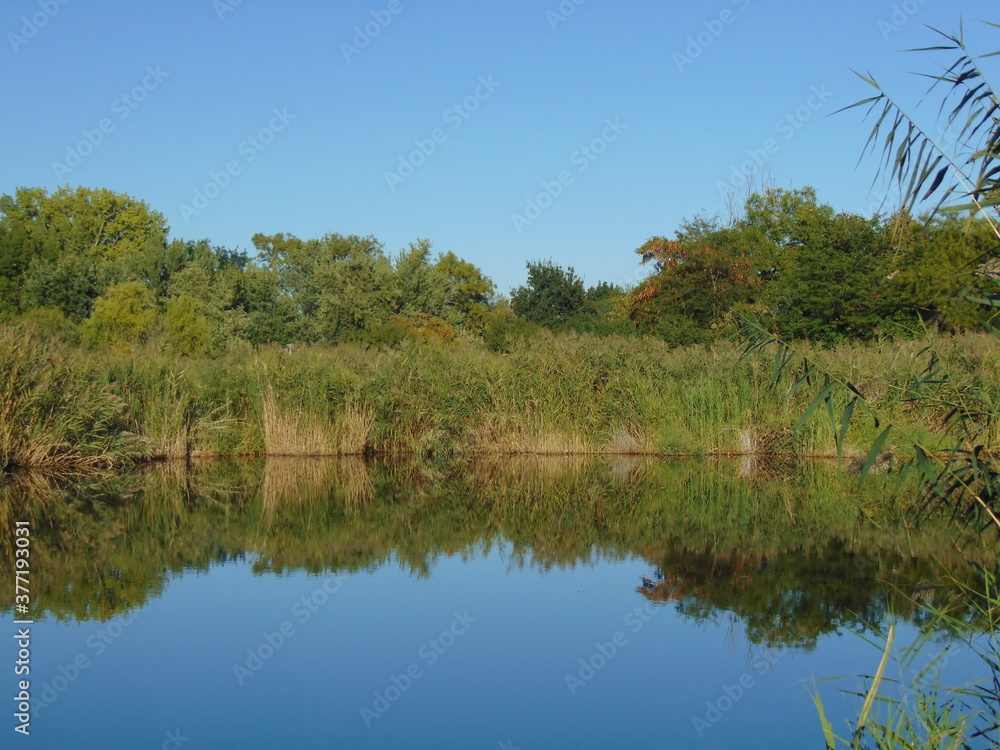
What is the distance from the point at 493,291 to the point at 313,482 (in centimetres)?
2603

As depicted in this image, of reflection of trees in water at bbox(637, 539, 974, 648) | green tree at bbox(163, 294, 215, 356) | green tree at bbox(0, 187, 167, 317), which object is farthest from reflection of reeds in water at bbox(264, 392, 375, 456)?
green tree at bbox(0, 187, 167, 317)

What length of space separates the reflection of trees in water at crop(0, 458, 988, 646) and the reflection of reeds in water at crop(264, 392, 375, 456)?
Result: 158 cm

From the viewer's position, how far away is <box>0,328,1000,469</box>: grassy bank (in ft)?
52.6

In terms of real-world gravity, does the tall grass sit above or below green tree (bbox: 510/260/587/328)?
below

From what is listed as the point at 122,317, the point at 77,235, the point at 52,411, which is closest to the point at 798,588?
the point at 52,411

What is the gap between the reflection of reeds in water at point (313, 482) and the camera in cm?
1249

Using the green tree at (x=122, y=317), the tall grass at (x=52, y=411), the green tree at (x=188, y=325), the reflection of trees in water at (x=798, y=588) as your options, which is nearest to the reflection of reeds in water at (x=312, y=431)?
the tall grass at (x=52, y=411)

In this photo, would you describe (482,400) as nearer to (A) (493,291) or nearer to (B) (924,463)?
(B) (924,463)

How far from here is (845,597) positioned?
24.7 ft

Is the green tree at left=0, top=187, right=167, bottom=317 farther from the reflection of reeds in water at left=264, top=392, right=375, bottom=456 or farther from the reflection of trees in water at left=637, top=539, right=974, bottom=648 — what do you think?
the reflection of trees in water at left=637, top=539, right=974, bottom=648

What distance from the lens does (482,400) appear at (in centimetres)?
1741

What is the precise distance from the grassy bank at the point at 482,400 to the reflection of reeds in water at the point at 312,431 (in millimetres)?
24

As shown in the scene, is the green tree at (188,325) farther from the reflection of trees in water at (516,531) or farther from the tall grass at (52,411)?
the reflection of trees in water at (516,531)

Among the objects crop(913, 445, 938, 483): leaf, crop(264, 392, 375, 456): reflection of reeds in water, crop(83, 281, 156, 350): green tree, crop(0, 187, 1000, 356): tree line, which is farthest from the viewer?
crop(83, 281, 156, 350): green tree
